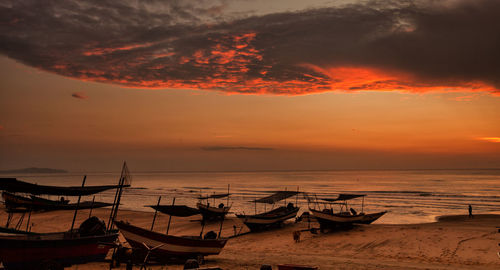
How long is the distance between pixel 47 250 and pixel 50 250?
0.36 ft

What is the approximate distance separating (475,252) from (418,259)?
354cm

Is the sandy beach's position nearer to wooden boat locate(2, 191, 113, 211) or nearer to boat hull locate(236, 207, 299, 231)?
boat hull locate(236, 207, 299, 231)

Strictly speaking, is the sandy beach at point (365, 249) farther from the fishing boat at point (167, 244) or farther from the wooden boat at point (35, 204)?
the wooden boat at point (35, 204)

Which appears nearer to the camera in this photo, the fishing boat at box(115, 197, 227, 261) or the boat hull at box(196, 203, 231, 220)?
the fishing boat at box(115, 197, 227, 261)

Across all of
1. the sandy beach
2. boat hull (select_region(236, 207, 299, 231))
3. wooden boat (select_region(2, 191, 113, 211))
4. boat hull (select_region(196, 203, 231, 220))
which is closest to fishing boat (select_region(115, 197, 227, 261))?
the sandy beach

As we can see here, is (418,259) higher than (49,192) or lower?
lower

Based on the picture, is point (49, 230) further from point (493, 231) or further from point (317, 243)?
point (493, 231)

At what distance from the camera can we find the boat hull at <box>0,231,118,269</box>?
43.7 ft

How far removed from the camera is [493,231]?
24.0m

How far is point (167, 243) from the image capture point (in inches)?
623

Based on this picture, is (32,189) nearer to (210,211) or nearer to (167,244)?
(167,244)

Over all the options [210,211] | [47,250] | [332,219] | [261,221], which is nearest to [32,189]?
[47,250]

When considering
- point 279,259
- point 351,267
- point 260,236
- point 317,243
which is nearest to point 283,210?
point 260,236

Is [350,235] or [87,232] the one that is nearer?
[87,232]
